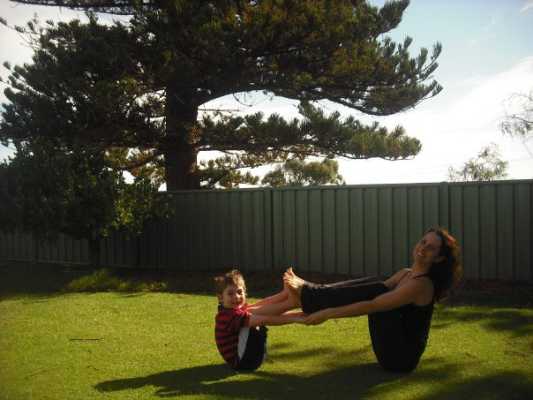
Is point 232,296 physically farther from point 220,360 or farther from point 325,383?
point 325,383

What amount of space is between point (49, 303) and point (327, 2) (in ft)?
26.6

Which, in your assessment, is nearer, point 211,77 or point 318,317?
point 318,317

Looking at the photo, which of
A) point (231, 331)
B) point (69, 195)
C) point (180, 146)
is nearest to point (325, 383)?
point (231, 331)

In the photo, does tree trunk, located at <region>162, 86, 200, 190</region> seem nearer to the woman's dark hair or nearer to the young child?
the young child

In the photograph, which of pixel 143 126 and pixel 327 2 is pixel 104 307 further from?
pixel 327 2

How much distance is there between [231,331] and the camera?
3.94 m

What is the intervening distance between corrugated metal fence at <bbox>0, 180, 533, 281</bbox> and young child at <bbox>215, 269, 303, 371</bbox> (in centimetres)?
548

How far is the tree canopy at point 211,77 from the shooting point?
37.7 feet

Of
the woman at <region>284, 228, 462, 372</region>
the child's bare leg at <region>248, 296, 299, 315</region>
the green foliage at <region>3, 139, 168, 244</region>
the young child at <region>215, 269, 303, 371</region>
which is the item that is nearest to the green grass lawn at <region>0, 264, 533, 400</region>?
the young child at <region>215, 269, 303, 371</region>

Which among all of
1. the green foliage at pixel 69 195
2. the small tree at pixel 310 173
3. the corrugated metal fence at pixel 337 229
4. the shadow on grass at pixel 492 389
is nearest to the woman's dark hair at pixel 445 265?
the shadow on grass at pixel 492 389

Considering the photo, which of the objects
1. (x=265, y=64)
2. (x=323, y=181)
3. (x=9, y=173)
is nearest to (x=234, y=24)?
(x=265, y=64)

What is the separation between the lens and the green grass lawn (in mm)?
3557

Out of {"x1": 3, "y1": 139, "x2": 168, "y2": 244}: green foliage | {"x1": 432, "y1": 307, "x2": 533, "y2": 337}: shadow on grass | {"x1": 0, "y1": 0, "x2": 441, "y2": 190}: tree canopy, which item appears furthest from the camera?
{"x1": 0, "y1": 0, "x2": 441, "y2": 190}: tree canopy

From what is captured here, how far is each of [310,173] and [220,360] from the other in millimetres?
18876
